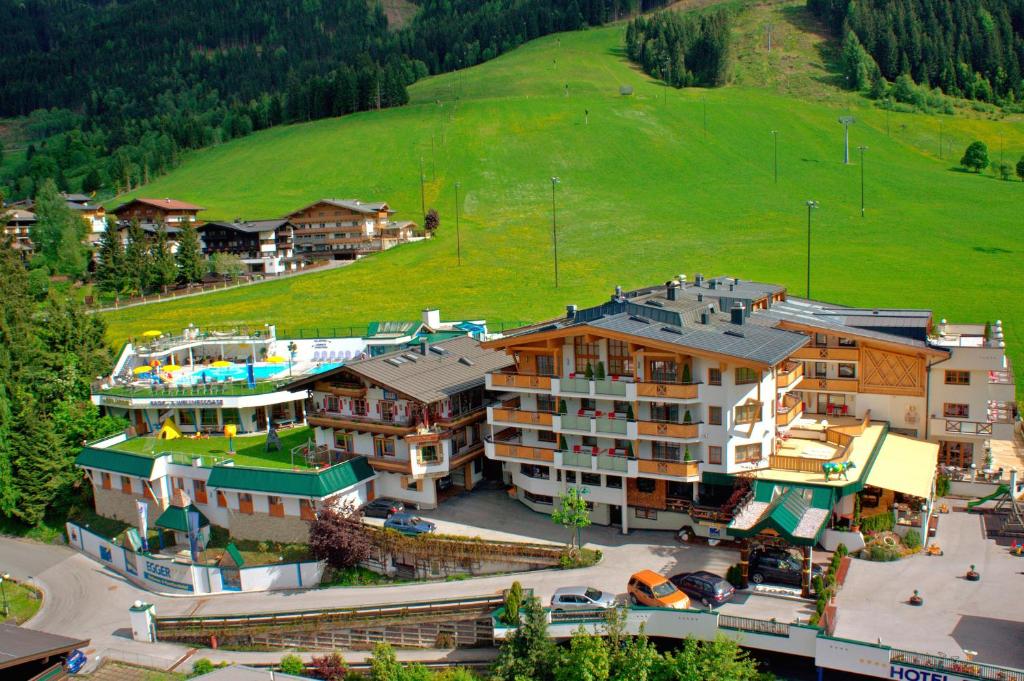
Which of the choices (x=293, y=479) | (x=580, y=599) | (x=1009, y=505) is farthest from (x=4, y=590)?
(x=1009, y=505)

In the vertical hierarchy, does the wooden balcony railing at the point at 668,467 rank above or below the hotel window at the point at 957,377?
below

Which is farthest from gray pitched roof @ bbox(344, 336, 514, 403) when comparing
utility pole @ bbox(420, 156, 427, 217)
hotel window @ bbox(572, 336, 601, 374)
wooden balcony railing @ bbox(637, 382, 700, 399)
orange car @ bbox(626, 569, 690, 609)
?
utility pole @ bbox(420, 156, 427, 217)

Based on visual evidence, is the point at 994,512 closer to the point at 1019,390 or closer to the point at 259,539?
the point at 1019,390

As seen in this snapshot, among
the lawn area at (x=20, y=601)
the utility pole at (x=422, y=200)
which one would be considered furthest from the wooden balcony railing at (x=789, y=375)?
the utility pole at (x=422, y=200)

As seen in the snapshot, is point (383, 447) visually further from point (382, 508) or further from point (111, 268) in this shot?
point (111, 268)

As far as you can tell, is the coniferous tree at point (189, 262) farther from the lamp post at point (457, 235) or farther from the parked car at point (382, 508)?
the parked car at point (382, 508)

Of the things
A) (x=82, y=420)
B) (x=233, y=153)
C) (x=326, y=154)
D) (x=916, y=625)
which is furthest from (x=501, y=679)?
(x=233, y=153)
